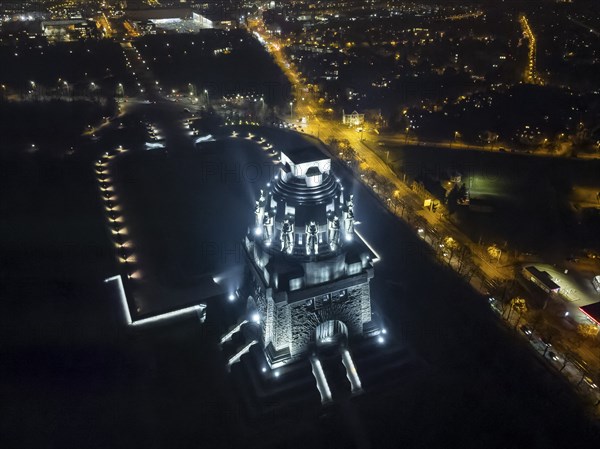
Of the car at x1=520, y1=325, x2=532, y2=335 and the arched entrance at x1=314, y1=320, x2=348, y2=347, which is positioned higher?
the arched entrance at x1=314, y1=320, x2=348, y2=347

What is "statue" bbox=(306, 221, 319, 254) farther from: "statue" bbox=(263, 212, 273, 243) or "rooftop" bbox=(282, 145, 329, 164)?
"rooftop" bbox=(282, 145, 329, 164)

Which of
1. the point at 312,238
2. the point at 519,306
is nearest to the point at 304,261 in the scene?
the point at 312,238

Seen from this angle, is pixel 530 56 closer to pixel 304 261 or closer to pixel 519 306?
pixel 519 306

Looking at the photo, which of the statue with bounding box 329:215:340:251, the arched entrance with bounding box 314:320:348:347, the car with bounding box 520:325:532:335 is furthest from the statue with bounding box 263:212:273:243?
the car with bounding box 520:325:532:335

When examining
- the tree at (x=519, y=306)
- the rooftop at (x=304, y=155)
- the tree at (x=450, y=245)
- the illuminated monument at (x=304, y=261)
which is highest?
the rooftop at (x=304, y=155)

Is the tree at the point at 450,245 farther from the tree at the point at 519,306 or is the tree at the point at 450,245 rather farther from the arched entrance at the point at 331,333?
the arched entrance at the point at 331,333

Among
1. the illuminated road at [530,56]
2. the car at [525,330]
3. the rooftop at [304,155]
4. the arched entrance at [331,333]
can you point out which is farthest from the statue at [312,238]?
the illuminated road at [530,56]

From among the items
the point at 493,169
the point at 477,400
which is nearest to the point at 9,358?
the point at 477,400

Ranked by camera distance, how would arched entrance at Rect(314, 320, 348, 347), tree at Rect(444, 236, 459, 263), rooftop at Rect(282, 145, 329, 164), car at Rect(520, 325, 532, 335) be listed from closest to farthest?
1. rooftop at Rect(282, 145, 329, 164)
2. arched entrance at Rect(314, 320, 348, 347)
3. car at Rect(520, 325, 532, 335)
4. tree at Rect(444, 236, 459, 263)
